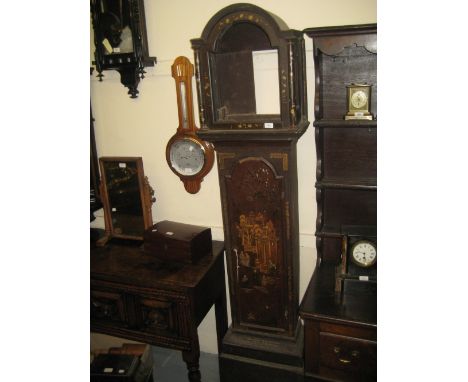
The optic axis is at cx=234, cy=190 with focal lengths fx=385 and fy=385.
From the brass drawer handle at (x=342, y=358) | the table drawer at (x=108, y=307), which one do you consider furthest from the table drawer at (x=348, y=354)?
the table drawer at (x=108, y=307)

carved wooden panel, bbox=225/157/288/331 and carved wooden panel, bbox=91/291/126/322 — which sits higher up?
carved wooden panel, bbox=225/157/288/331

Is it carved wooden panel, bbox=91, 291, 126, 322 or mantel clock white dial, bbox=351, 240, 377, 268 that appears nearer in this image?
mantel clock white dial, bbox=351, 240, 377, 268

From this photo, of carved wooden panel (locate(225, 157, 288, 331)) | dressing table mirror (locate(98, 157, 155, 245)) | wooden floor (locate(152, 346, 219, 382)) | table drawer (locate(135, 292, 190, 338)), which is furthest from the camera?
wooden floor (locate(152, 346, 219, 382))

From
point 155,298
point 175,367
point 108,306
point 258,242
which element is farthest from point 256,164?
point 175,367

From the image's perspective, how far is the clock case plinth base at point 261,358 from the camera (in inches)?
92.4

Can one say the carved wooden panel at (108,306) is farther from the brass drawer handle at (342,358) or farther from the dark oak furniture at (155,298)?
the brass drawer handle at (342,358)

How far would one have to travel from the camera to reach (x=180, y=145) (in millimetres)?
2736

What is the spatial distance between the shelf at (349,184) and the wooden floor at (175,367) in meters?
1.74

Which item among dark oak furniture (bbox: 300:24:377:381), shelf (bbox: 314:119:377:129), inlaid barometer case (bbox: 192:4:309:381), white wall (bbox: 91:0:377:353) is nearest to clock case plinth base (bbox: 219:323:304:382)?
inlaid barometer case (bbox: 192:4:309:381)

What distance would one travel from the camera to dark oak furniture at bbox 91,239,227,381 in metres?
2.29

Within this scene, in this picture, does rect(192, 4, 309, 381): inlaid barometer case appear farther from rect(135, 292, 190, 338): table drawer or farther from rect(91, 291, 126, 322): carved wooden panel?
rect(91, 291, 126, 322): carved wooden panel

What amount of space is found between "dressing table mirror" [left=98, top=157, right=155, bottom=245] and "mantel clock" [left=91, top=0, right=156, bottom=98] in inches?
23.7

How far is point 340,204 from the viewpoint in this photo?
248 cm

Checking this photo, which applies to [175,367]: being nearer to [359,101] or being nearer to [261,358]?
[261,358]
